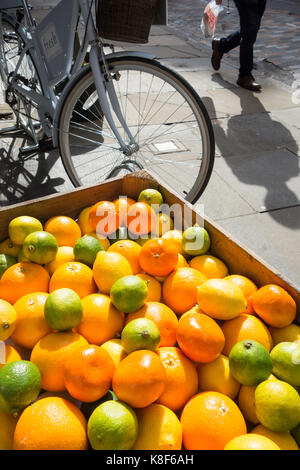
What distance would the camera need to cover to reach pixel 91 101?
4.11 meters

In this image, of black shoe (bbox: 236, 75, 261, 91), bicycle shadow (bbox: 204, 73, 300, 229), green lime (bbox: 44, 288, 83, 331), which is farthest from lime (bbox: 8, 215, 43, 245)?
black shoe (bbox: 236, 75, 261, 91)

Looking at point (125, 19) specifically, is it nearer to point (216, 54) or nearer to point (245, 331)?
point (245, 331)

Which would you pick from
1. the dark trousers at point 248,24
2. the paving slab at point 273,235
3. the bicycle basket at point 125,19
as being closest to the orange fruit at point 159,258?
the paving slab at point 273,235

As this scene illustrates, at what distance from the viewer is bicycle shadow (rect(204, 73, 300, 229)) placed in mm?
3350

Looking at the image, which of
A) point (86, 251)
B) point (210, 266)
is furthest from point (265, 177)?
point (86, 251)

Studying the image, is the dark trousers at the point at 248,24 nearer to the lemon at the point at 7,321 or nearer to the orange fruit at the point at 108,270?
the orange fruit at the point at 108,270

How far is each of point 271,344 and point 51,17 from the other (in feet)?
8.77

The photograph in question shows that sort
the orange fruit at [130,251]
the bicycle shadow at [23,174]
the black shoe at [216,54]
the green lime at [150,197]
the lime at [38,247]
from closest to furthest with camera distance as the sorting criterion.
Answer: the lime at [38,247]
the orange fruit at [130,251]
the green lime at [150,197]
the bicycle shadow at [23,174]
the black shoe at [216,54]

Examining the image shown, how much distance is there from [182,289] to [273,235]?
1675 millimetres

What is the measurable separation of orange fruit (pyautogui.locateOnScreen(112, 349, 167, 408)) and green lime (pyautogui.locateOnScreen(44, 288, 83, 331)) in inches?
10.4

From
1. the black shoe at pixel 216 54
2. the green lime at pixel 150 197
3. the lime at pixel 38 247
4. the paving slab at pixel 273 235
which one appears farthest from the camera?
the black shoe at pixel 216 54

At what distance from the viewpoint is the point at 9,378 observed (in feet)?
3.71

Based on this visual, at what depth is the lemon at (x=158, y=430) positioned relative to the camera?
107 cm

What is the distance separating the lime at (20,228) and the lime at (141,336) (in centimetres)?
71
